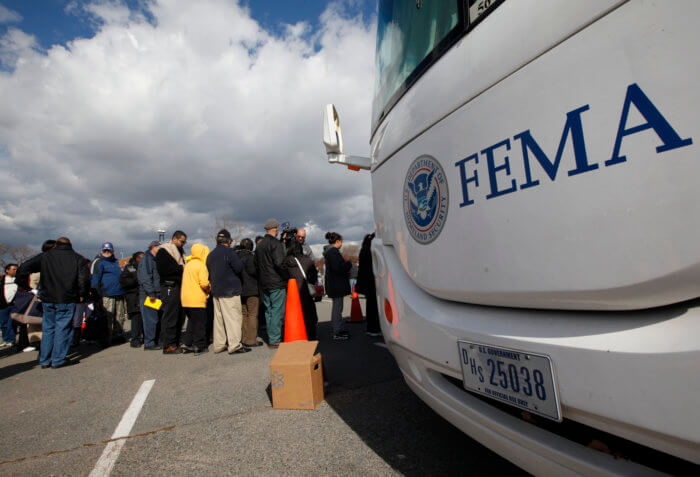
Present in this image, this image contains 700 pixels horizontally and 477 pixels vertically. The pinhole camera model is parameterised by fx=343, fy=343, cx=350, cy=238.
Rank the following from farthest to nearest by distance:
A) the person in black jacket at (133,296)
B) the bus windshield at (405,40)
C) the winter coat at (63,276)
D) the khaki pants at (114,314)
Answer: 1. the khaki pants at (114,314)
2. the person in black jacket at (133,296)
3. the winter coat at (63,276)
4. the bus windshield at (405,40)

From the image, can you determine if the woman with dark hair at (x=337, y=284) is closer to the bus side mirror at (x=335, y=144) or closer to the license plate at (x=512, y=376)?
the bus side mirror at (x=335, y=144)

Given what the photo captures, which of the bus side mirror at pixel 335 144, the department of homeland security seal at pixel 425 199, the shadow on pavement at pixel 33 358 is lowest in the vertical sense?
the shadow on pavement at pixel 33 358

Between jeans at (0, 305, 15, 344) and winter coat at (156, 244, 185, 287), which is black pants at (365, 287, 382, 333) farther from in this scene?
jeans at (0, 305, 15, 344)

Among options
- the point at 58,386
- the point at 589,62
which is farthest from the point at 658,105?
the point at 58,386

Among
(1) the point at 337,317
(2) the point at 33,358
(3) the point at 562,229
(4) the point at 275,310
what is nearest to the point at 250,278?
(4) the point at 275,310

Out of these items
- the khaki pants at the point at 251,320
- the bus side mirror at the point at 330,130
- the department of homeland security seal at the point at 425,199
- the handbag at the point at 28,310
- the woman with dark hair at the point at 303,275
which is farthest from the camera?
the handbag at the point at 28,310

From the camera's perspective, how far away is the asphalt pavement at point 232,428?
6.40 ft

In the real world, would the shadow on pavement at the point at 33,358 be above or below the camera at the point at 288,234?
below

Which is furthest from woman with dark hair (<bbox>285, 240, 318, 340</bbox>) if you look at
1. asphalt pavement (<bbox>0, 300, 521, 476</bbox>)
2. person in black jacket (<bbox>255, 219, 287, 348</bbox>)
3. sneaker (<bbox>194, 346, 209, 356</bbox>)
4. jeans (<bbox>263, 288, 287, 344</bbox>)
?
sneaker (<bbox>194, 346, 209, 356</bbox>)

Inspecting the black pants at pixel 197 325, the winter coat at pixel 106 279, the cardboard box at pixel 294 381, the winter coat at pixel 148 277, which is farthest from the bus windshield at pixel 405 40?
the winter coat at pixel 106 279

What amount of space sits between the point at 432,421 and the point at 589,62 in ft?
7.41

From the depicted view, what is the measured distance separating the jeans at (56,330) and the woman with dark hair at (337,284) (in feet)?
11.4

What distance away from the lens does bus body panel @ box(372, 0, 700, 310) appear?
2.42 feet

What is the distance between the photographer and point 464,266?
4.22 ft
